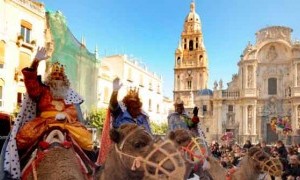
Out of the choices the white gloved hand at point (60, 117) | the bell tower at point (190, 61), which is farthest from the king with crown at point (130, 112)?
the bell tower at point (190, 61)

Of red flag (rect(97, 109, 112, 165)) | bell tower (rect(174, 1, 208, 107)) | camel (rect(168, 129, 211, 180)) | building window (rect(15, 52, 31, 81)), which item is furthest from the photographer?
bell tower (rect(174, 1, 208, 107))

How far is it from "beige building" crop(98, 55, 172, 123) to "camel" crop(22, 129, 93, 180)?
39.4 meters

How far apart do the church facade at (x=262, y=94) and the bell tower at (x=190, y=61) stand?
39.5 feet

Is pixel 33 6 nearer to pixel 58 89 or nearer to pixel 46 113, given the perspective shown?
pixel 58 89

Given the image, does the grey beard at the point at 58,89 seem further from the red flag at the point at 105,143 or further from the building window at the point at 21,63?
the building window at the point at 21,63

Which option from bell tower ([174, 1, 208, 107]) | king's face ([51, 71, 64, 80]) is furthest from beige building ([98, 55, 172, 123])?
king's face ([51, 71, 64, 80])

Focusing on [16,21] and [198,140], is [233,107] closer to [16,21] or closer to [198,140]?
[16,21]

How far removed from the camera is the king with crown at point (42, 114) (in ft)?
14.6

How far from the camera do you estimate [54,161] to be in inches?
155

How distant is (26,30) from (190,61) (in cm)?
4943

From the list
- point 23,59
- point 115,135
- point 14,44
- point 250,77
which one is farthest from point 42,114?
point 250,77

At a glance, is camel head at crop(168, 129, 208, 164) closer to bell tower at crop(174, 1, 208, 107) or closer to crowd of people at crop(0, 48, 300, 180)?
crowd of people at crop(0, 48, 300, 180)

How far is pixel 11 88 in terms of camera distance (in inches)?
1055

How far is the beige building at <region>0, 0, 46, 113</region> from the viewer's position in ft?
85.8
